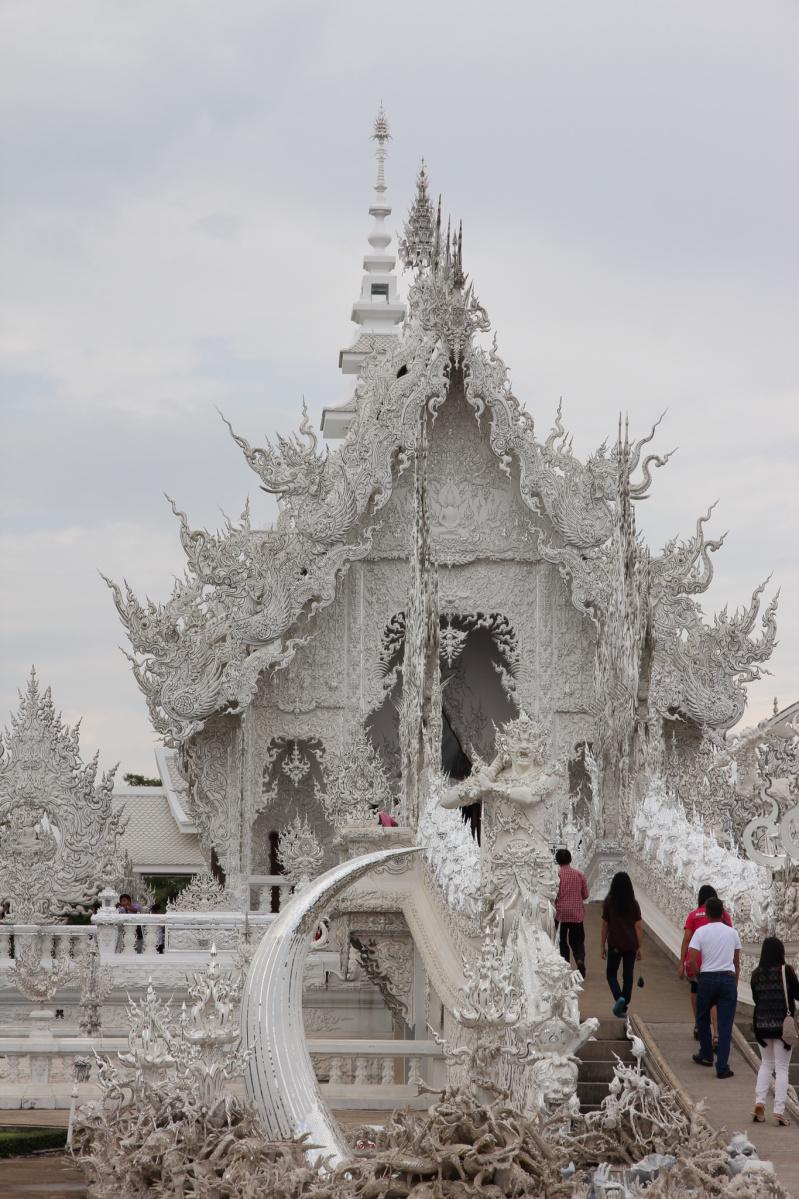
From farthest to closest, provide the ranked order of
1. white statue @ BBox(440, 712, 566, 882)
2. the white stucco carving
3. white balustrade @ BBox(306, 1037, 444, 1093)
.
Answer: the white stucco carving, white balustrade @ BBox(306, 1037, 444, 1093), white statue @ BBox(440, 712, 566, 882)

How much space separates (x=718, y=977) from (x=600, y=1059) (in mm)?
742

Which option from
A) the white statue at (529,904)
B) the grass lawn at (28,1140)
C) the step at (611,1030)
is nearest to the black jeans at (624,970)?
the step at (611,1030)

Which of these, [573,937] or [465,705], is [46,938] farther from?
[573,937]

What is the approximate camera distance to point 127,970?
48.9 feet

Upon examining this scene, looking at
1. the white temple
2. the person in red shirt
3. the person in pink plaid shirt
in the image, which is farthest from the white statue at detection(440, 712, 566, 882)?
the white temple

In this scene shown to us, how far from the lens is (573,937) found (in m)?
10.2

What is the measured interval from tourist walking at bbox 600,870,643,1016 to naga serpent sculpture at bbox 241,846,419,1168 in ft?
9.70

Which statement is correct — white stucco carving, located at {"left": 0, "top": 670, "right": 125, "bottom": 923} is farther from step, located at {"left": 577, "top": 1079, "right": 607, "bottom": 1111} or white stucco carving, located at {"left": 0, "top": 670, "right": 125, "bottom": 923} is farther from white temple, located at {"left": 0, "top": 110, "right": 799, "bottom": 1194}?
step, located at {"left": 577, "top": 1079, "right": 607, "bottom": 1111}

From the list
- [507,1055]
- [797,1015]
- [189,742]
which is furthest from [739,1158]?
[189,742]

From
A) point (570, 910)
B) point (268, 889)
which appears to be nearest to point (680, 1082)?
point (570, 910)

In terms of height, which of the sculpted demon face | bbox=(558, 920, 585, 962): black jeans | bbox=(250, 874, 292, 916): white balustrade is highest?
bbox=(250, 874, 292, 916): white balustrade

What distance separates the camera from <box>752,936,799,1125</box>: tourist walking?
774cm

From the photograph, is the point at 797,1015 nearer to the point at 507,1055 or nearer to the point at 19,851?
the point at 507,1055

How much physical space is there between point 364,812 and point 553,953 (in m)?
9.08
